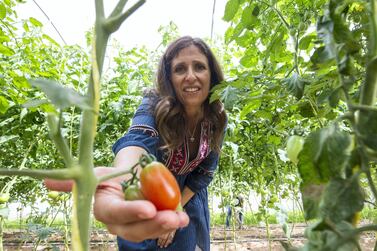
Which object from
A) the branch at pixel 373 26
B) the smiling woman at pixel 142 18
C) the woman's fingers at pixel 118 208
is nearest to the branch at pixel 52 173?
the woman's fingers at pixel 118 208

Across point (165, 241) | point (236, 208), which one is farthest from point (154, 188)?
point (236, 208)

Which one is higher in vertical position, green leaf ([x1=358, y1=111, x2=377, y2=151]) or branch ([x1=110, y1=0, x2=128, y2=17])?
branch ([x1=110, y1=0, x2=128, y2=17])

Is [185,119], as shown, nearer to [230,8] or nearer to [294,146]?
[230,8]

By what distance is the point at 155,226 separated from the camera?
538mm

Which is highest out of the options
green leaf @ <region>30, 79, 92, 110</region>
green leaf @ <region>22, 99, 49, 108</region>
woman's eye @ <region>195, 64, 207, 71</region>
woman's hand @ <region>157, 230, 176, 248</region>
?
woman's eye @ <region>195, 64, 207, 71</region>

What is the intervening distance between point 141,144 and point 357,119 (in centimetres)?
76

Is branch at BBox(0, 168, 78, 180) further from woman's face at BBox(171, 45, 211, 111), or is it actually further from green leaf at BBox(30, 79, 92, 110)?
woman's face at BBox(171, 45, 211, 111)

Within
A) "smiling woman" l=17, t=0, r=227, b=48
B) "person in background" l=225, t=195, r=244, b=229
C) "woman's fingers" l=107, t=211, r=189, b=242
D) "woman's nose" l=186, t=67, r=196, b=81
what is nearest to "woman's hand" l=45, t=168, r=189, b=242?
"woman's fingers" l=107, t=211, r=189, b=242

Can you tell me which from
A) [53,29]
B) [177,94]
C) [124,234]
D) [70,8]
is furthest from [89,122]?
[53,29]

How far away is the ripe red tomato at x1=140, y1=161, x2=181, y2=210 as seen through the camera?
23.0 inches

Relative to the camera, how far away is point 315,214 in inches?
19.0

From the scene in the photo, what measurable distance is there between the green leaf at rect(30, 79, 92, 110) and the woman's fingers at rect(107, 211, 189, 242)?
201 mm

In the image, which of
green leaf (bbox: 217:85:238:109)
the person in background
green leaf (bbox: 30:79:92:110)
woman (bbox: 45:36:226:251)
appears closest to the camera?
green leaf (bbox: 30:79:92:110)

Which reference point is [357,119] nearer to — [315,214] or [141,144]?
[315,214]
